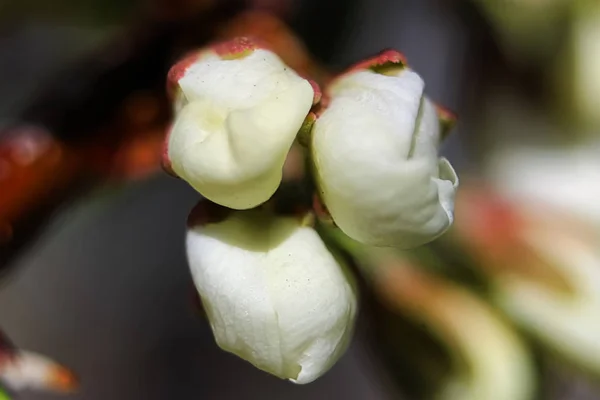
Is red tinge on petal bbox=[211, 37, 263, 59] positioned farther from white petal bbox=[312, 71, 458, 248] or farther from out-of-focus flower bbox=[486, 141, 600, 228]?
out-of-focus flower bbox=[486, 141, 600, 228]

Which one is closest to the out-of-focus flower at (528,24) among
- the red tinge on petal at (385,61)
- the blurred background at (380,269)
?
→ the blurred background at (380,269)

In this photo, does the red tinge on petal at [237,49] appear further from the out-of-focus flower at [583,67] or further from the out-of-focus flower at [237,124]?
the out-of-focus flower at [583,67]

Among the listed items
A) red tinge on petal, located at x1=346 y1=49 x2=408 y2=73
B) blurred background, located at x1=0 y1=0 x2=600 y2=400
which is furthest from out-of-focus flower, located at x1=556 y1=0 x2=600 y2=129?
red tinge on petal, located at x1=346 y1=49 x2=408 y2=73

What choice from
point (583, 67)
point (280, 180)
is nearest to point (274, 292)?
point (280, 180)

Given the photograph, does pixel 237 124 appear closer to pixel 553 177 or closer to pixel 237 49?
pixel 237 49

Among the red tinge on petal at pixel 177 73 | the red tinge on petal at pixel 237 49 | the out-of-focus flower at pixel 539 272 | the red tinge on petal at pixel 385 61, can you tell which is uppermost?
the red tinge on petal at pixel 385 61

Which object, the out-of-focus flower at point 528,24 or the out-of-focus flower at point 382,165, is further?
the out-of-focus flower at point 528,24

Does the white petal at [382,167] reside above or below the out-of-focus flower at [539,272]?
above

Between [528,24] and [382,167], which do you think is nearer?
[382,167]

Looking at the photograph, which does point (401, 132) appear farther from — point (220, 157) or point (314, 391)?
point (314, 391)
